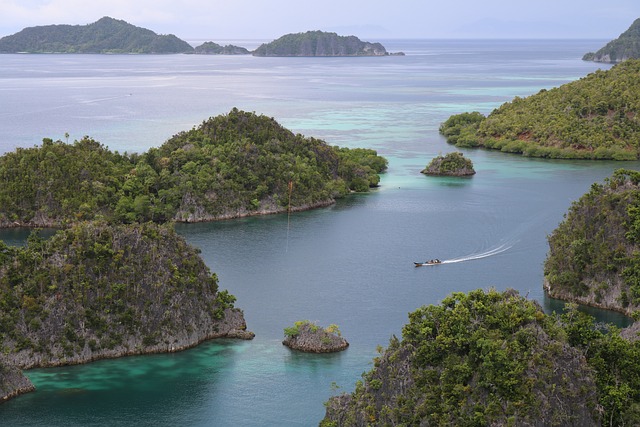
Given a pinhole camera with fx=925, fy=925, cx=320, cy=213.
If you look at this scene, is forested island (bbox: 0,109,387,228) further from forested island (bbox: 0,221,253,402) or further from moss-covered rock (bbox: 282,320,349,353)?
moss-covered rock (bbox: 282,320,349,353)

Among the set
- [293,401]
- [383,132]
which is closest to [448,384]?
[293,401]

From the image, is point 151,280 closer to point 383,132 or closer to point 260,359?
point 260,359

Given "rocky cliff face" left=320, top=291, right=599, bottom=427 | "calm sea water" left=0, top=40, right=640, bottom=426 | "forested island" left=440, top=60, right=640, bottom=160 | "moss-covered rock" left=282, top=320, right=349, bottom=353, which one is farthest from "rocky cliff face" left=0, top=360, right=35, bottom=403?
"forested island" left=440, top=60, right=640, bottom=160

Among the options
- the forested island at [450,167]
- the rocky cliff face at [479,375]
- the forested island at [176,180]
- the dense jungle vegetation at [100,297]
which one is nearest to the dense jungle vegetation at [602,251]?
the rocky cliff face at [479,375]

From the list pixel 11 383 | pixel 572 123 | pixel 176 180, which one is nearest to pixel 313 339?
pixel 11 383

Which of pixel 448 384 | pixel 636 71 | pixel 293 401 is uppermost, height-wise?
pixel 636 71
